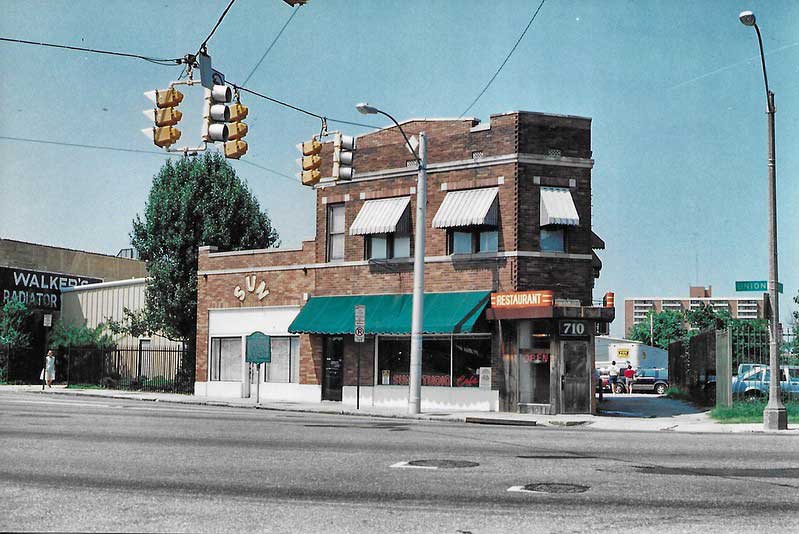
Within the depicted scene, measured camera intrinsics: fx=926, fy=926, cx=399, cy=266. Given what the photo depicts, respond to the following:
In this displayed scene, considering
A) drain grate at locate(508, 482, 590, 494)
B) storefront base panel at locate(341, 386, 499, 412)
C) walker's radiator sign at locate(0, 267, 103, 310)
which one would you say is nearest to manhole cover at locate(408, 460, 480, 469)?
drain grate at locate(508, 482, 590, 494)

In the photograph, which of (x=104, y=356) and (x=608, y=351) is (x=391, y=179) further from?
(x=608, y=351)

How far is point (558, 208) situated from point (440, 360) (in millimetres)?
6431

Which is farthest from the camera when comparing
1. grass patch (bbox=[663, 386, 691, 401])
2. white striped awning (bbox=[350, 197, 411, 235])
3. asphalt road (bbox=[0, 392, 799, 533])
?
grass patch (bbox=[663, 386, 691, 401])

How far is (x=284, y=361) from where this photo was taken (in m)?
35.5

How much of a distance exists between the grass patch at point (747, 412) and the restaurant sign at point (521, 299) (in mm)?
5717

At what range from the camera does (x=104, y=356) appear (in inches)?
1780

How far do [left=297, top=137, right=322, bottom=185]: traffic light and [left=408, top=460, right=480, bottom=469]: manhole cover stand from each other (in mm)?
10212

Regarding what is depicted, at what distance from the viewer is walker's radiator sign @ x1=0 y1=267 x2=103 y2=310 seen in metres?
50.8

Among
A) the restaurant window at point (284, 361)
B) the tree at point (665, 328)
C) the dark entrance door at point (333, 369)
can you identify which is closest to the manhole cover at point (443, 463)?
the dark entrance door at point (333, 369)

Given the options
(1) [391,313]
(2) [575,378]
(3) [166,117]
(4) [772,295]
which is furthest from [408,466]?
(1) [391,313]

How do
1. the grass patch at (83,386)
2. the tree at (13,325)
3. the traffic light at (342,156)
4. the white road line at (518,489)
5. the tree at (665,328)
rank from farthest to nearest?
the tree at (665,328)
the tree at (13,325)
the grass patch at (83,386)
the traffic light at (342,156)
the white road line at (518,489)

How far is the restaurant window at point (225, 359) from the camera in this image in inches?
1449

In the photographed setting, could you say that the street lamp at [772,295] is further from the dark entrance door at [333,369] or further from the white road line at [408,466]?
the dark entrance door at [333,369]

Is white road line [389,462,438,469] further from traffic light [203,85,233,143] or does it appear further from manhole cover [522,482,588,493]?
traffic light [203,85,233,143]
